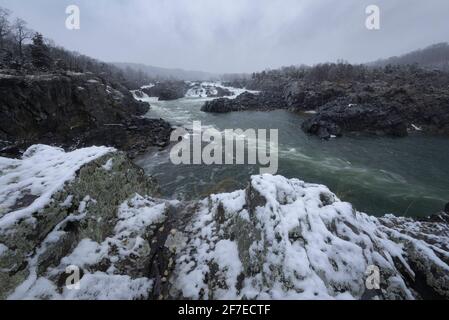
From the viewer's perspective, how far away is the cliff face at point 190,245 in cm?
420

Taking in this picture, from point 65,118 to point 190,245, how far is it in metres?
30.1

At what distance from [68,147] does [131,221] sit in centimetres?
2221

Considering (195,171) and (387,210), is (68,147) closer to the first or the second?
(195,171)

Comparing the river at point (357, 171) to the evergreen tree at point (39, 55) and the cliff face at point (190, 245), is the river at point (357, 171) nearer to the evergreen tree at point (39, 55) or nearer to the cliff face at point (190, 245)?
the cliff face at point (190, 245)

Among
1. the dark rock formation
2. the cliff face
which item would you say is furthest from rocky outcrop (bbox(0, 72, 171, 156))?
the dark rock formation

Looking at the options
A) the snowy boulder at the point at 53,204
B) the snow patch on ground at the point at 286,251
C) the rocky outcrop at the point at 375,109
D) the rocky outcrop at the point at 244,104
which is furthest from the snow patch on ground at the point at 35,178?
the rocky outcrop at the point at 244,104

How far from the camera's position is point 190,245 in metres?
5.50

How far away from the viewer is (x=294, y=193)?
603 centimetres

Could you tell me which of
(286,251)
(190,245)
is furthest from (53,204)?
(286,251)

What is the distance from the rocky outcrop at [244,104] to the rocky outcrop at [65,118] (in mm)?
20053

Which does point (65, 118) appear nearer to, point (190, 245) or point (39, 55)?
point (39, 55)

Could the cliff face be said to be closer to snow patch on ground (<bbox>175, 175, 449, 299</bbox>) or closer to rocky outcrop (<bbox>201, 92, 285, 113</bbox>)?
snow patch on ground (<bbox>175, 175, 449, 299</bbox>)

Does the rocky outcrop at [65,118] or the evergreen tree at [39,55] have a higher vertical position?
the evergreen tree at [39,55]

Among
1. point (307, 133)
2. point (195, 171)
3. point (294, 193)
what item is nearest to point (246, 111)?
point (307, 133)
